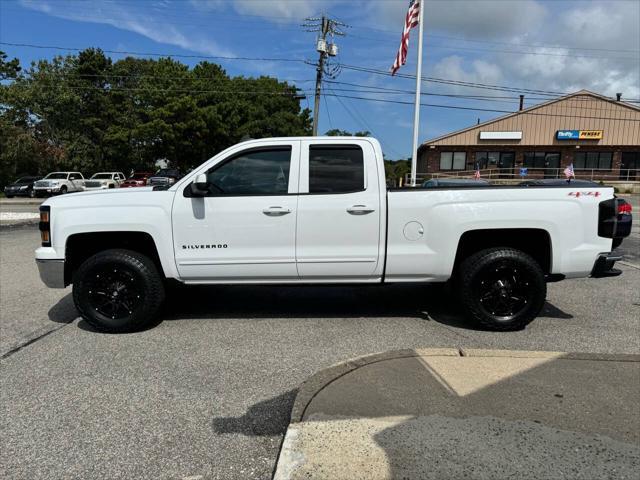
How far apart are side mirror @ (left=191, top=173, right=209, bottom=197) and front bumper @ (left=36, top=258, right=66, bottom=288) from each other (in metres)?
1.59

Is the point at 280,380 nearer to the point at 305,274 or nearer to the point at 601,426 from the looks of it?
the point at 305,274

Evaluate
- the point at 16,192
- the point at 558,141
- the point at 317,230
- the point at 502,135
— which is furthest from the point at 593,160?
the point at 16,192

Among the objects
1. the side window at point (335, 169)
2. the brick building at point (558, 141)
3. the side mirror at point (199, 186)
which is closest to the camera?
the side mirror at point (199, 186)

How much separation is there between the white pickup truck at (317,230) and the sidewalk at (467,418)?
1.05 meters

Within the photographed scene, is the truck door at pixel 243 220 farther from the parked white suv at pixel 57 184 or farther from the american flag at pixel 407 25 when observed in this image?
the parked white suv at pixel 57 184

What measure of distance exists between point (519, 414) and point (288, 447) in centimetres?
156

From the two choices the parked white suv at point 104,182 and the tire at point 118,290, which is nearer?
the tire at point 118,290

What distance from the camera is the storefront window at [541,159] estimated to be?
147 ft

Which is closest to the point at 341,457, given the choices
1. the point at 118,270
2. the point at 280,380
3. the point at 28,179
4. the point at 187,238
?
the point at 280,380

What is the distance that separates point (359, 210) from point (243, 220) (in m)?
1.16

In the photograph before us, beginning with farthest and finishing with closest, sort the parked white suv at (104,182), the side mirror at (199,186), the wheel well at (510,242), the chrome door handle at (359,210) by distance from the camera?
1. the parked white suv at (104,182)
2. the wheel well at (510,242)
3. the chrome door handle at (359,210)
4. the side mirror at (199,186)

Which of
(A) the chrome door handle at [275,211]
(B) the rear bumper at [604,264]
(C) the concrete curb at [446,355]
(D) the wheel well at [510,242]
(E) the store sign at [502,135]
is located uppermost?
(E) the store sign at [502,135]

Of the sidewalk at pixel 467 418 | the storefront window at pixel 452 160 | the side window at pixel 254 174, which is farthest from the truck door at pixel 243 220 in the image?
the storefront window at pixel 452 160

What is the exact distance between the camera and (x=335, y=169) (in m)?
5.07
